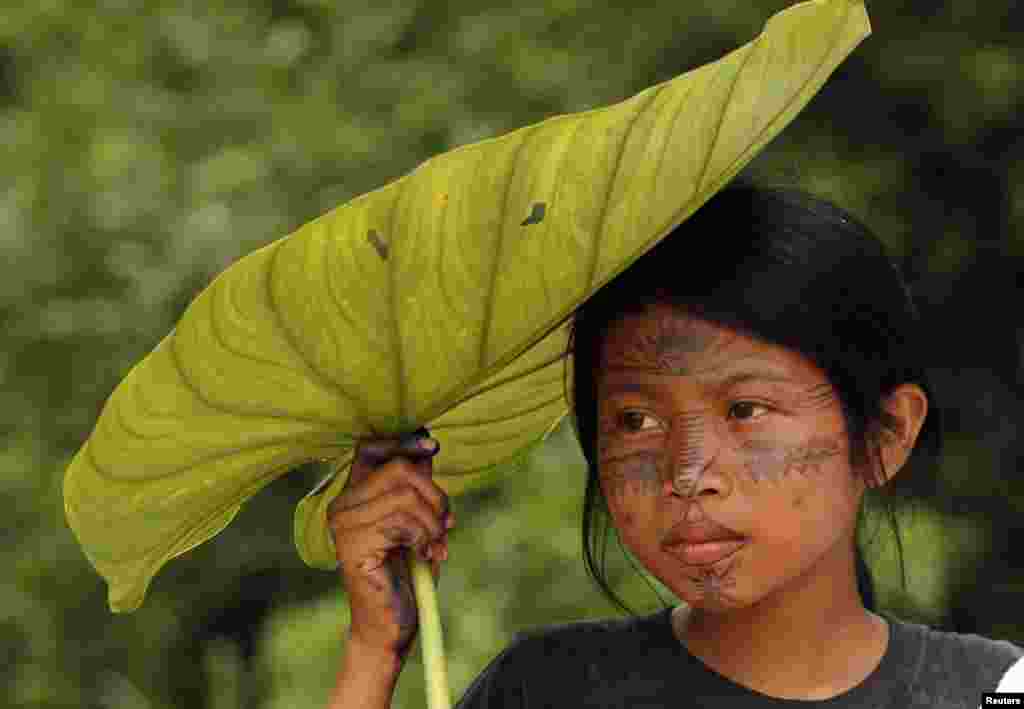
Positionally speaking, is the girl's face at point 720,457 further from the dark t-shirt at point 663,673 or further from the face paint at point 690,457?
the dark t-shirt at point 663,673

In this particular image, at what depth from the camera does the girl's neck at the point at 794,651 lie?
1731 millimetres

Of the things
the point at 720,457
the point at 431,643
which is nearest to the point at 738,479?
the point at 720,457

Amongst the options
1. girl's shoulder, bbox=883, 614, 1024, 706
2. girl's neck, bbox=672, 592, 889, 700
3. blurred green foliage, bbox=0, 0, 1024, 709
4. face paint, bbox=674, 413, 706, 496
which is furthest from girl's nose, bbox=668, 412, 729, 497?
blurred green foliage, bbox=0, 0, 1024, 709

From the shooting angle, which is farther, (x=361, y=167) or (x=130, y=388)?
(x=361, y=167)

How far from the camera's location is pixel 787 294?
1670 millimetres

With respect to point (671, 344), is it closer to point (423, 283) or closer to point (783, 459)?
point (783, 459)

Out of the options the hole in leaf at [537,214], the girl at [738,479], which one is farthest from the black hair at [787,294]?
the hole in leaf at [537,214]

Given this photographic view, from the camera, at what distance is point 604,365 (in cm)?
171

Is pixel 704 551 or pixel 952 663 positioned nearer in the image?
pixel 704 551

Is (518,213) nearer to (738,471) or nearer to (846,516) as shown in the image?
(738,471)

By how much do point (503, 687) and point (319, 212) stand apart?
170 centimetres

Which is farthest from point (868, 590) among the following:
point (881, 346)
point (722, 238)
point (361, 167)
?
point (361, 167)

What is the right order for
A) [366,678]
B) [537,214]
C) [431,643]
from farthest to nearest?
[366,678], [431,643], [537,214]

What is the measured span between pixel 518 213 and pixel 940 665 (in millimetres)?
610
